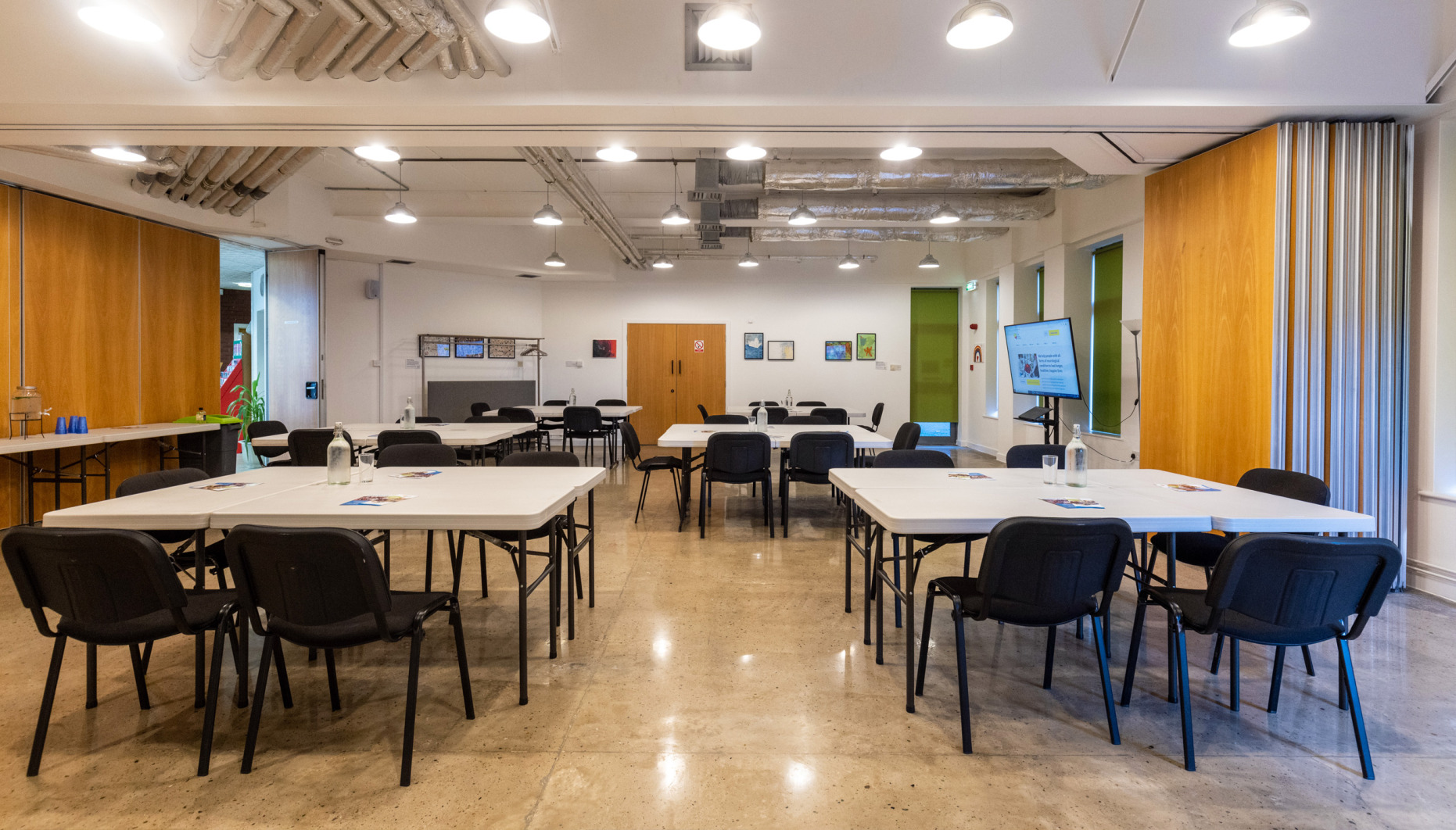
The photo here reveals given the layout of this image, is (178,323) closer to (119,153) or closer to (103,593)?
(119,153)

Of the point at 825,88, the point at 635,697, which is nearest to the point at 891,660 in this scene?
the point at 635,697

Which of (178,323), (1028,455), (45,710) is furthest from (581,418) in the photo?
(45,710)

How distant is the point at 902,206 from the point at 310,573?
705 cm

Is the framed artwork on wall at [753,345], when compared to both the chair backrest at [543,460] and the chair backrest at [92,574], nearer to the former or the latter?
the chair backrest at [543,460]

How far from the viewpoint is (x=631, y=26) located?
3.78m

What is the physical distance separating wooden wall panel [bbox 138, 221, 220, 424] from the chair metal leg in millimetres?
5795

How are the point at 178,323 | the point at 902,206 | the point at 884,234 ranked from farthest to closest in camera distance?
the point at 884,234, the point at 902,206, the point at 178,323

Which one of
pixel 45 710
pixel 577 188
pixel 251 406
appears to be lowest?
pixel 45 710

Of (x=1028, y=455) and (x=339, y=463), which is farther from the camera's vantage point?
(x=1028, y=455)

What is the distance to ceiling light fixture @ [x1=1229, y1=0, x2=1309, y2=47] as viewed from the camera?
Answer: 2.78 metres

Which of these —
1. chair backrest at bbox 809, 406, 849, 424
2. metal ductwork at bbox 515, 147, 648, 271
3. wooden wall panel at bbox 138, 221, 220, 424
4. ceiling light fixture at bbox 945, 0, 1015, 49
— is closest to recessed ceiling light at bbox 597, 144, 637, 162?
metal ductwork at bbox 515, 147, 648, 271

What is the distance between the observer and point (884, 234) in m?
9.27

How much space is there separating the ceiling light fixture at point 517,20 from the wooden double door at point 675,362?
28.8 feet

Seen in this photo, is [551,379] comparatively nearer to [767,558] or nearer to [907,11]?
[767,558]
